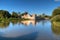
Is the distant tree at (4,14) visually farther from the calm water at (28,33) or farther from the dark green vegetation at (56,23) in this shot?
the calm water at (28,33)

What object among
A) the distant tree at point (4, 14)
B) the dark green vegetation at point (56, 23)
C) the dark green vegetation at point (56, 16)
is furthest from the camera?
the distant tree at point (4, 14)

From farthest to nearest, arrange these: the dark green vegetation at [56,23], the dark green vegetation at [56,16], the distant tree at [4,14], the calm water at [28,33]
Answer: the distant tree at [4,14], the dark green vegetation at [56,16], the dark green vegetation at [56,23], the calm water at [28,33]

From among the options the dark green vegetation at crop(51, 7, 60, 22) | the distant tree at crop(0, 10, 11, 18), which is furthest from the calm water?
the distant tree at crop(0, 10, 11, 18)

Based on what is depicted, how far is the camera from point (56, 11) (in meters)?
18.6

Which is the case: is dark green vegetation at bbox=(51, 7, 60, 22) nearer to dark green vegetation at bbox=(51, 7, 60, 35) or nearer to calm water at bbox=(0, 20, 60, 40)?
dark green vegetation at bbox=(51, 7, 60, 35)

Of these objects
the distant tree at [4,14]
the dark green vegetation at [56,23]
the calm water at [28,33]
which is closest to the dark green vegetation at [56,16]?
the dark green vegetation at [56,23]

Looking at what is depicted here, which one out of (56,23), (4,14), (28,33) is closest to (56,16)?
(56,23)

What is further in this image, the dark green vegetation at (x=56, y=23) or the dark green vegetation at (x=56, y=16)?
the dark green vegetation at (x=56, y=16)

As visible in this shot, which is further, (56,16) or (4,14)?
(4,14)

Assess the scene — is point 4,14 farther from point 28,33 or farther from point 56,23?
point 28,33

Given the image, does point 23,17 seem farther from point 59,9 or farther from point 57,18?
point 57,18

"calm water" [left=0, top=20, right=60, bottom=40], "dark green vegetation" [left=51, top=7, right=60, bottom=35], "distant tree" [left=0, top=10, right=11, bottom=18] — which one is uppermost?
"distant tree" [left=0, top=10, right=11, bottom=18]

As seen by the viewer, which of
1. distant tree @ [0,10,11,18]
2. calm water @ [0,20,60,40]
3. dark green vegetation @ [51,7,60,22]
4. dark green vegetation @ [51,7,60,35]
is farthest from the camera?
distant tree @ [0,10,11,18]

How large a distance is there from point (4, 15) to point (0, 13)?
46.7 inches
